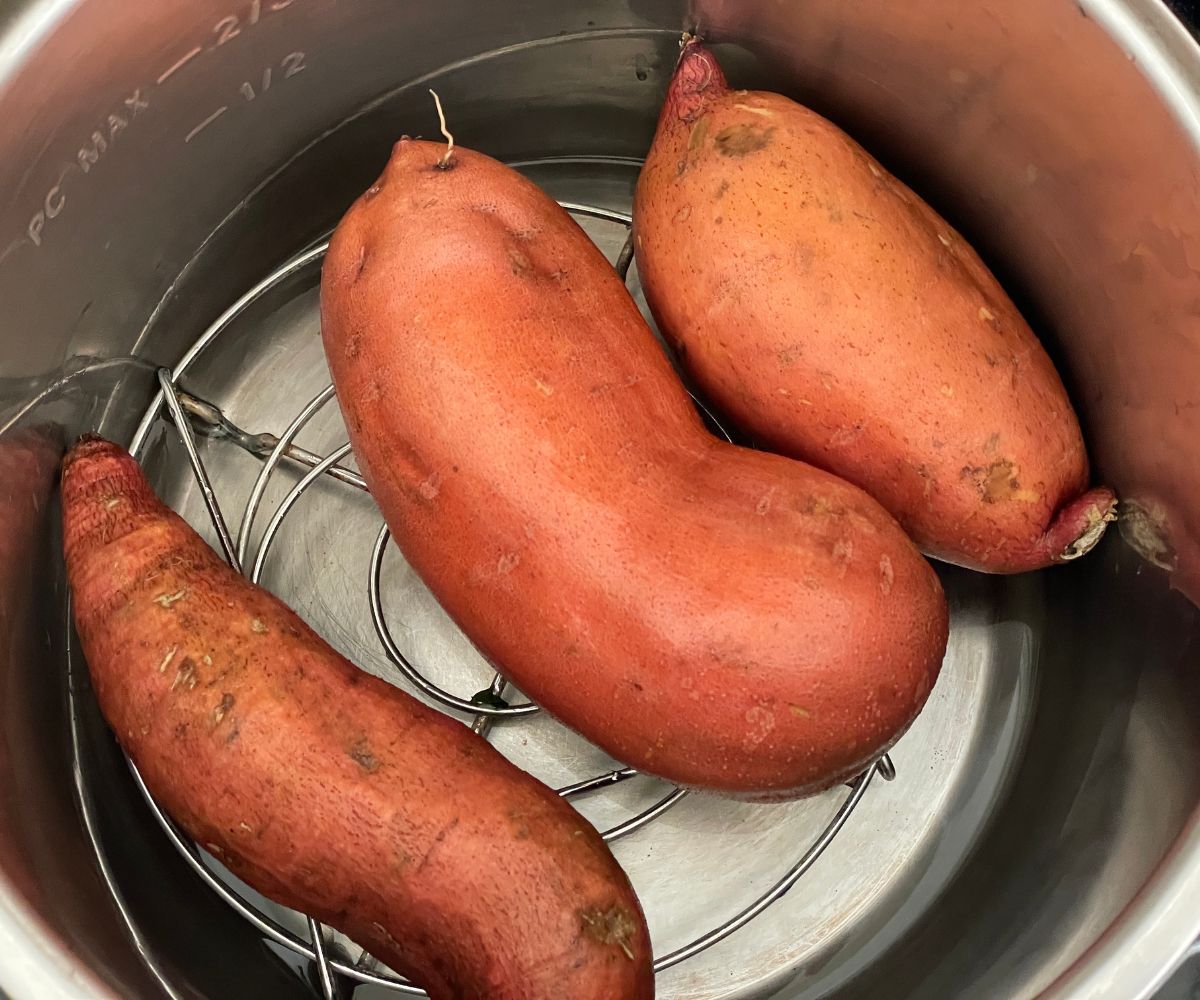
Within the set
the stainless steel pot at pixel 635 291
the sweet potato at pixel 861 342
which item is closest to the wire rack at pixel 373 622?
the stainless steel pot at pixel 635 291

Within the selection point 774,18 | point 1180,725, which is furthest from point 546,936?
point 774,18

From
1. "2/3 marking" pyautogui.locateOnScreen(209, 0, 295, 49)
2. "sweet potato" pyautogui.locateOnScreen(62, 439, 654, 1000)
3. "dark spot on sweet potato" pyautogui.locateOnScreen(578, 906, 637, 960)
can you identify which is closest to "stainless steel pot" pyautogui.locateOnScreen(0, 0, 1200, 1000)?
"2/3 marking" pyautogui.locateOnScreen(209, 0, 295, 49)

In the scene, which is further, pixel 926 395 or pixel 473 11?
pixel 473 11

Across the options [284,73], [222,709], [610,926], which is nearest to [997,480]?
[610,926]

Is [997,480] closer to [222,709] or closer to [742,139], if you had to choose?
[742,139]

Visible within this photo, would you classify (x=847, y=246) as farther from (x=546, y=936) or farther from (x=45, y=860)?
(x=45, y=860)

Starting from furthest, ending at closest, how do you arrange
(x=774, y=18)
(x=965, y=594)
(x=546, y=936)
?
1. (x=965, y=594)
2. (x=774, y=18)
3. (x=546, y=936)
